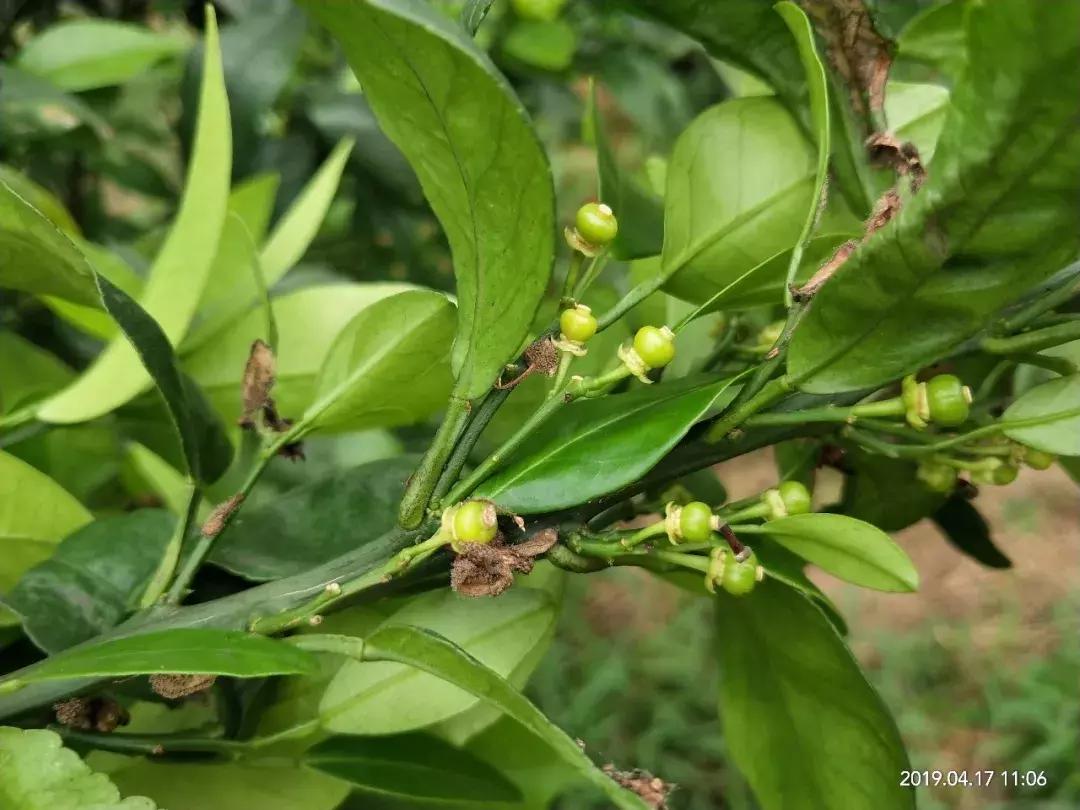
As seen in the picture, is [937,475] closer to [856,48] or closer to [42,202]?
[856,48]

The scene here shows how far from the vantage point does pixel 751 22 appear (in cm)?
30

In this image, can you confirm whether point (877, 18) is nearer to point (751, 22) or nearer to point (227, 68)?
point (751, 22)

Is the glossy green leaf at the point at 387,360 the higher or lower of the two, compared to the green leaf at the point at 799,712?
higher

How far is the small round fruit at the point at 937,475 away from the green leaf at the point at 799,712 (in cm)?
7

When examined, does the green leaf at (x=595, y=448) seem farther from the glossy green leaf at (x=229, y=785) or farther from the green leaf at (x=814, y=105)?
the glossy green leaf at (x=229, y=785)

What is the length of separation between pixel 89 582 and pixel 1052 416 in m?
0.32

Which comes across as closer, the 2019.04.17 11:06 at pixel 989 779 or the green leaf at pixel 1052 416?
the green leaf at pixel 1052 416

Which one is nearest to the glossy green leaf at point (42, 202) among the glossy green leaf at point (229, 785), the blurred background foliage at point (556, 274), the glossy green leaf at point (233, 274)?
the blurred background foliage at point (556, 274)

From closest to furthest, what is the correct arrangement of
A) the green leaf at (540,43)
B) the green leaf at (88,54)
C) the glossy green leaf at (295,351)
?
1. the glossy green leaf at (295,351)
2. the green leaf at (88,54)
3. the green leaf at (540,43)

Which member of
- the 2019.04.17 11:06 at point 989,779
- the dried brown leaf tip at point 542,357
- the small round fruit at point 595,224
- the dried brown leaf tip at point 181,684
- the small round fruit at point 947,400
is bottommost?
the 2019.04.17 11:06 at point 989,779

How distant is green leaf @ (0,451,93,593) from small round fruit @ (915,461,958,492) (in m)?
0.33

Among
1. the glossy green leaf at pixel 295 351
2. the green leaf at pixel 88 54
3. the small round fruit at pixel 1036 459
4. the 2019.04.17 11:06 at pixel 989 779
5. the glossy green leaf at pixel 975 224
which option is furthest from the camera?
the 2019.04.17 11:06 at pixel 989 779

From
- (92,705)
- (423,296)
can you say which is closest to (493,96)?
(423,296)

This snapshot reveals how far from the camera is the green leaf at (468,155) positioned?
194 mm
